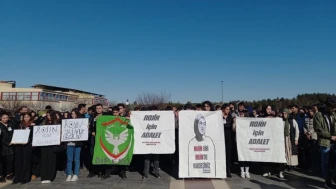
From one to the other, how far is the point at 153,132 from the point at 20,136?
3460mm

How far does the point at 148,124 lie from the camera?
793cm

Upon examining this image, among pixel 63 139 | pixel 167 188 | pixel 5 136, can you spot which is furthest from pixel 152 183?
pixel 5 136

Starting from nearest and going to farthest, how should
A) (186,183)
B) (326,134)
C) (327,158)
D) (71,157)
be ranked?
(326,134) < (327,158) < (186,183) < (71,157)

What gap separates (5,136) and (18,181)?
1206 millimetres

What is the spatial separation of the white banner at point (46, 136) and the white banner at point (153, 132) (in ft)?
6.58

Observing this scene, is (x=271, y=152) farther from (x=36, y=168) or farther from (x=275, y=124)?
(x=36, y=168)

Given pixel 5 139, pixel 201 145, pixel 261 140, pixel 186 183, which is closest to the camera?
pixel 186 183

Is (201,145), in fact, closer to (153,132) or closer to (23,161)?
(153,132)

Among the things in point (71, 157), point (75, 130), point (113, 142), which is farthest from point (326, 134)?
point (71, 157)

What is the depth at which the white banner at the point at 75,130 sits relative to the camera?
7535 mm

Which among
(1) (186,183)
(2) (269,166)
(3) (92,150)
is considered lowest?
(1) (186,183)

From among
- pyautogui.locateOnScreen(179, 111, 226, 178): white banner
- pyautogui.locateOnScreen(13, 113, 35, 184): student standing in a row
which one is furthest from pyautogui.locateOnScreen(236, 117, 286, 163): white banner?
pyautogui.locateOnScreen(13, 113, 35, 184): student standing in a row

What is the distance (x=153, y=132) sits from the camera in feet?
25.9

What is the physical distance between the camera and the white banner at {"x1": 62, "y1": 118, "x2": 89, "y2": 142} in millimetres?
7535
